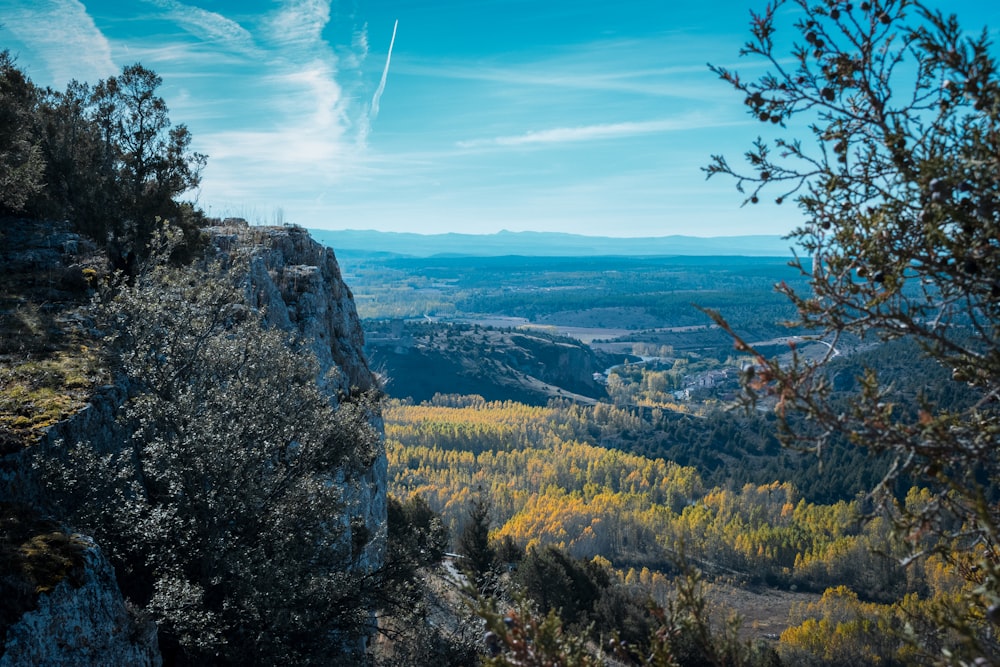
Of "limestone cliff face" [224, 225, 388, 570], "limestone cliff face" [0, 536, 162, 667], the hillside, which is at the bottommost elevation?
the hillside

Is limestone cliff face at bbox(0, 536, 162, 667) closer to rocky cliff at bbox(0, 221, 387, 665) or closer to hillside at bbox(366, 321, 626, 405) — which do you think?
rocky cliff at bbox(0, 221, 387, 665)

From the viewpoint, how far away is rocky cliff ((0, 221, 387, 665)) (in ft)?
21.6

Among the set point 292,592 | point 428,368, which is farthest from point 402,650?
point 428,368

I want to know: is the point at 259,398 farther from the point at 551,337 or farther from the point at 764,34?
the point at 551,337

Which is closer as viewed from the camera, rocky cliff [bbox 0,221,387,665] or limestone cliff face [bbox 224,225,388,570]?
rocky cliff [bbox 0,221,387,665]

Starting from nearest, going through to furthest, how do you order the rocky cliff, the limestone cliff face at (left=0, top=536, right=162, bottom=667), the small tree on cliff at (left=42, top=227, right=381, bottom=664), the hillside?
the limestone cliff face at (left=0, top=536, right=162, bottom=667) < the rocky cliff < the small tree on cliff at (left=42, top=227, right=381, bottom=664) < the hillside

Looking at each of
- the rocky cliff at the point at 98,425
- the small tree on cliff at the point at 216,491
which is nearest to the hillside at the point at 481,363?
the rocky cliff at the point at 98,425

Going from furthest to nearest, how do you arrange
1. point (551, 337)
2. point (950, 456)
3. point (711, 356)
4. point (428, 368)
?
point (711, 356) → point (551, 337) → point (428, 368) → point (950, 456)

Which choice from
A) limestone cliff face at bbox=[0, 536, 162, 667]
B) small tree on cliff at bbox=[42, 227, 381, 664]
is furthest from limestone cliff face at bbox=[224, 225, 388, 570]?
limestone cliff face at bbox=[0, 536, 162, 667]

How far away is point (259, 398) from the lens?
10352 mm

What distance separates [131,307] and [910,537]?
10.2 m

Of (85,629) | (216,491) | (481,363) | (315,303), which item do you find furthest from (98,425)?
(481,363)

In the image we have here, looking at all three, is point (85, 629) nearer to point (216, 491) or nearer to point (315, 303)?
point (216, 491)

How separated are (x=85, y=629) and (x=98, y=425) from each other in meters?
3.50
